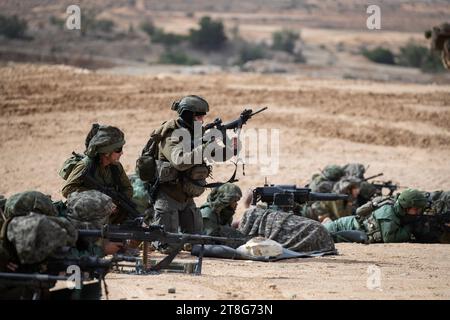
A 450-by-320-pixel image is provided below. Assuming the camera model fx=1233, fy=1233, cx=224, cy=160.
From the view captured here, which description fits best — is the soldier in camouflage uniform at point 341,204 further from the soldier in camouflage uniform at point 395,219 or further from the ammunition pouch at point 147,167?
the ammunition pouch at point 147,167

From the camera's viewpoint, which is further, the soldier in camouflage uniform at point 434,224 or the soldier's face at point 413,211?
the soldier in camouflage uniform at point 434,224


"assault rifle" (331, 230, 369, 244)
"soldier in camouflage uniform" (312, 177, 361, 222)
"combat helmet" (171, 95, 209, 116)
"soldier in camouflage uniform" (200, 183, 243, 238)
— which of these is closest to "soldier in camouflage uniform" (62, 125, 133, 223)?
"combat helmet" (171, 95, 209, 116)

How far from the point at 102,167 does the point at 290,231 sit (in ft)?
7.44

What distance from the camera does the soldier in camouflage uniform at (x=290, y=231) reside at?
40.8 feet

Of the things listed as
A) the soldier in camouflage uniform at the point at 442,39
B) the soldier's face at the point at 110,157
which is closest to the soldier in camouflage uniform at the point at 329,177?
the soldier's face at the point at 110,157

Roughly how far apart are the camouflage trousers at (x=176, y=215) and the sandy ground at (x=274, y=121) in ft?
3.52

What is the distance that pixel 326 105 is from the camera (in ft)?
82.6

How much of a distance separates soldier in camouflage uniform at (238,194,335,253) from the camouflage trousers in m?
0.80

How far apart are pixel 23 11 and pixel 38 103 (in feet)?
81.2

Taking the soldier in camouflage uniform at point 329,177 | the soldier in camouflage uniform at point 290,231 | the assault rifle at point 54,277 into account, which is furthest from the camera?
the soldier in camouflage uniform at point 329,177

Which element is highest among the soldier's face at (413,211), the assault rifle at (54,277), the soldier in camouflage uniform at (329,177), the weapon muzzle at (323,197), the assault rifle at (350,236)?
the assault rifle at (54,277)

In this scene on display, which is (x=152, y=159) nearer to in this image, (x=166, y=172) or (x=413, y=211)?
(x=166, y=172)

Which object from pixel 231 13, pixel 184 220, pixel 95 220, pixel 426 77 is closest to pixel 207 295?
pixel 95 220

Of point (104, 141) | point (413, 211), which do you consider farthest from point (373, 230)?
point (104, 141)
